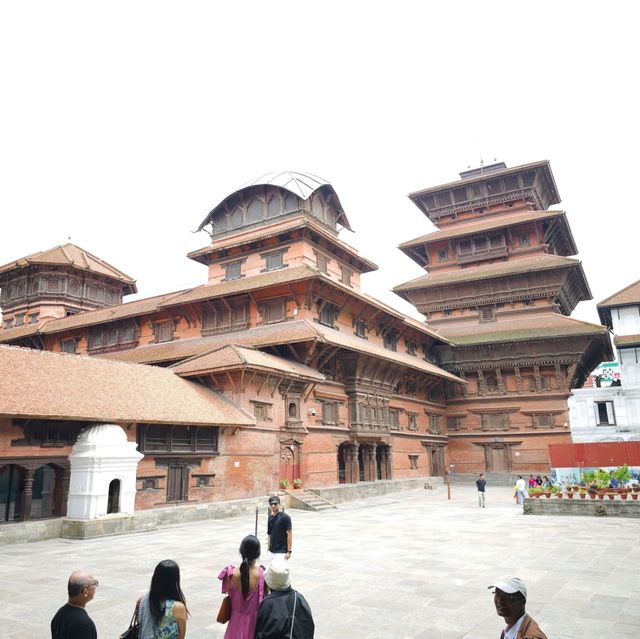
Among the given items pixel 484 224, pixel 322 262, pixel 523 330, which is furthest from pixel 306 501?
pixel 484 224

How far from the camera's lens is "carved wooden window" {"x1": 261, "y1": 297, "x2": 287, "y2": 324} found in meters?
29.0

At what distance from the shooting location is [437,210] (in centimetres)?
4959

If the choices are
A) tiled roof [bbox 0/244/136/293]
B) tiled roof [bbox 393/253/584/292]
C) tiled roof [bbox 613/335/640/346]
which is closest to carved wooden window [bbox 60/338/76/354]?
tiled roof [bbox 0/244/136/293]

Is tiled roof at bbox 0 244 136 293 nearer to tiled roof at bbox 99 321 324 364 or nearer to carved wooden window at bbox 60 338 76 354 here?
carved wooden window at bbox 60 338 76 354

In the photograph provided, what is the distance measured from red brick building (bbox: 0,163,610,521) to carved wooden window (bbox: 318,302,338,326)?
0.11m

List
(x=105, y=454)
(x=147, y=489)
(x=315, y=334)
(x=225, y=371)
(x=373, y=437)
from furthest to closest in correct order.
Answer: (x=373, y=437), (x=315, y=334), (x=225, y=371), (x=147, y=489), (x=105, y=454)

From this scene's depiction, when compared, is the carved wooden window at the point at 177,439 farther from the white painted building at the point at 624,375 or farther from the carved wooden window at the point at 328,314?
the white painted building at the point at 624,375

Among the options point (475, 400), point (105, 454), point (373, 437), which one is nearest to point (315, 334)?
point (373, 437)

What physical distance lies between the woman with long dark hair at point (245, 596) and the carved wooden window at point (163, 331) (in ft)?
97.8

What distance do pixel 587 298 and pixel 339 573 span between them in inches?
1823

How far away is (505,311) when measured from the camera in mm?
42250

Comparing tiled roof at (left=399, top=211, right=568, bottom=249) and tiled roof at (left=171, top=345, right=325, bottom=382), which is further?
tiled roof at (left=399, top=211, right=568, bottom=249)

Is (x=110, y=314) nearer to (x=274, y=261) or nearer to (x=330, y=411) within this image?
(x=274, y=261)

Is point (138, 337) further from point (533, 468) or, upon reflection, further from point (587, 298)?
point (587, 298)
